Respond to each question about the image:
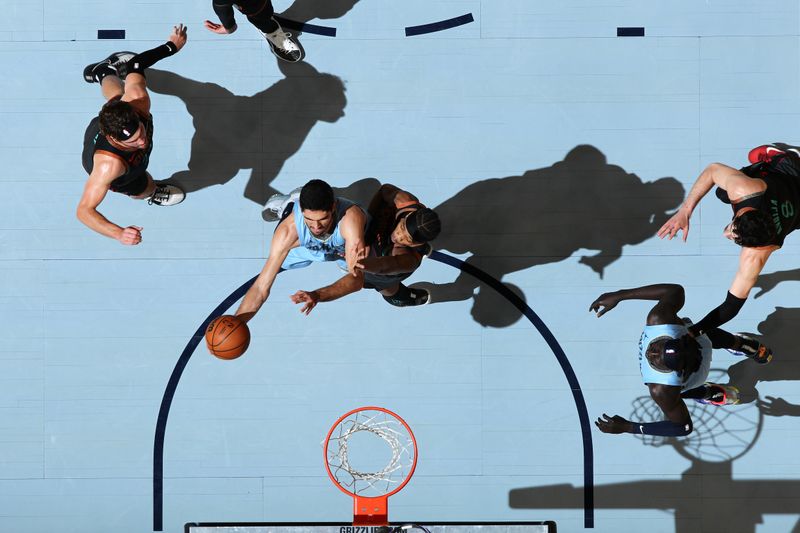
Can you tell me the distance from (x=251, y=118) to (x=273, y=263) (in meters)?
1.78

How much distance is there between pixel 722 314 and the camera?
511cm

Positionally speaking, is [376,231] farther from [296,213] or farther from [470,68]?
[470,68]

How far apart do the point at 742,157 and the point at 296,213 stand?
12.9 feet

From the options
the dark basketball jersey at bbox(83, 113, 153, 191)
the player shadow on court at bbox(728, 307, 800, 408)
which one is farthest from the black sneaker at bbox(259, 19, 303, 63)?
the player shadow on court at bbox(728, 307, 800, 408)

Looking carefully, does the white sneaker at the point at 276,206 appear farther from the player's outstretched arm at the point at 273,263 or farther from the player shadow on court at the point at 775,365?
the player shadow on court at the point at 775,365

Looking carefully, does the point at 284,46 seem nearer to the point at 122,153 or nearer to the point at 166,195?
the point at 166,195

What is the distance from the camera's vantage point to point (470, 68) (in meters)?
5.97

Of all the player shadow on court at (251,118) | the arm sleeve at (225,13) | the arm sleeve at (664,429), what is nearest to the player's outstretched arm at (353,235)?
the player shadow on court at (251,118)

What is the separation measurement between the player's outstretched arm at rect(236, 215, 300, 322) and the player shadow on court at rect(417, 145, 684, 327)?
5.25 ft

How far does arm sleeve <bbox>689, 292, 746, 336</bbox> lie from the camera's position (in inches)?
199

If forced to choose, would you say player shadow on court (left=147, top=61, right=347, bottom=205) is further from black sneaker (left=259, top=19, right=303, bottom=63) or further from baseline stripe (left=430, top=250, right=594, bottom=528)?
baseline stripe (left=430, top=250, right=594, bottom=528)

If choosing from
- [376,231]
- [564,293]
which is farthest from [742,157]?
[376,231]

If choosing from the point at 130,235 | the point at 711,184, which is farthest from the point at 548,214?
the point at 130,235

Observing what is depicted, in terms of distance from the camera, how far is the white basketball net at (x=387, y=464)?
5.56 m
